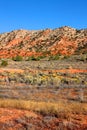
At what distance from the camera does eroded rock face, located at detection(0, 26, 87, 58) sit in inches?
4195

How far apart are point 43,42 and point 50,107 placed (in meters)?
105

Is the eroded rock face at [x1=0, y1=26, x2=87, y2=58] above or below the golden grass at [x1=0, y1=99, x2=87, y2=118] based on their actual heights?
above

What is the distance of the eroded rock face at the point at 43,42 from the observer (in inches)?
4195

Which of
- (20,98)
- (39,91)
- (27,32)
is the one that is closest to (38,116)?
(20,98)

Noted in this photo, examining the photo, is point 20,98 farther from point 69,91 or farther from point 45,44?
point 45,44

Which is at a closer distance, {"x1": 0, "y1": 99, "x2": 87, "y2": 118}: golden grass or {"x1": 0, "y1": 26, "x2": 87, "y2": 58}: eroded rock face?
{"x1": 0, "y1": 99, "x2": 87, "y2": 118}: golden grass

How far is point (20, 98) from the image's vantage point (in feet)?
50.5

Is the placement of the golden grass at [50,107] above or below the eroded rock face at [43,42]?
below

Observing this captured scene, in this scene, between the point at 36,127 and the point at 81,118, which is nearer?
the point at 36,127

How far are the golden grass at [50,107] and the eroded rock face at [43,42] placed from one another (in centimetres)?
8620

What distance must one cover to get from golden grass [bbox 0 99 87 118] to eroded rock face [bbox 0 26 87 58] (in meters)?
86.2

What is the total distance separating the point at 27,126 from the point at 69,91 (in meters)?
6.55

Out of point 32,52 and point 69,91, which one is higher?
point 32,52

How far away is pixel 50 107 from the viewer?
13.0m
